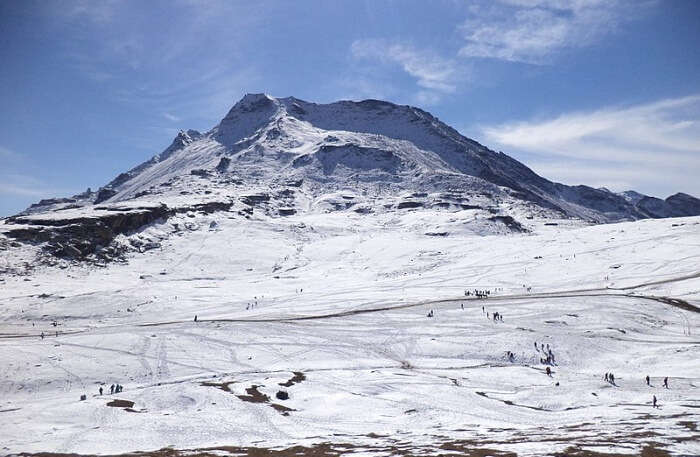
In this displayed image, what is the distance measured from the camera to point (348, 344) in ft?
179

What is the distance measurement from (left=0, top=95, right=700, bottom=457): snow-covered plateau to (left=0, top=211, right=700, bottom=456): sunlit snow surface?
27 centimetres

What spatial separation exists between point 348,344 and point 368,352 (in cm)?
331

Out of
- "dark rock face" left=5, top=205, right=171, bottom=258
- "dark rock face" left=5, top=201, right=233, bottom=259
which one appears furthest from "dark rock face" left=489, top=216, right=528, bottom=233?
"dark rock face" left=5, top=205, right=171, bottom=258

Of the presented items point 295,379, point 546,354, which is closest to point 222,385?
point 295,379

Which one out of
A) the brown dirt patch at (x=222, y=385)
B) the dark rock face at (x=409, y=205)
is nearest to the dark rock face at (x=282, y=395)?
the brown dirt patch at (x=222, y=385)

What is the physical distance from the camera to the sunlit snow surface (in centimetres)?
3039

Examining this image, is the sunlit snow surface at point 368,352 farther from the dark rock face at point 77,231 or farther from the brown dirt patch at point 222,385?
the dark rock face at point 77,231

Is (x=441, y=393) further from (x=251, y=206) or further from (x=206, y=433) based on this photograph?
(x=251, y=206)

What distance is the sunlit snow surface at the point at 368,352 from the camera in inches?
1196

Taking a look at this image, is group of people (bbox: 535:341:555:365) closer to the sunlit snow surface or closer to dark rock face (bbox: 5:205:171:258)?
the sunlit snow surface

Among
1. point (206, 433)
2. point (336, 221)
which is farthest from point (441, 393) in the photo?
point (336, 221)

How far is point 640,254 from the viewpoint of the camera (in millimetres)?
95438

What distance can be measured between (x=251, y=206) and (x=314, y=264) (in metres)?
70.3

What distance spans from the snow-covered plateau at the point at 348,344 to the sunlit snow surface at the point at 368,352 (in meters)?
0.27
